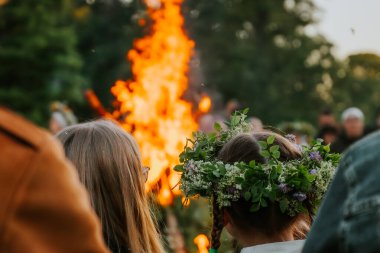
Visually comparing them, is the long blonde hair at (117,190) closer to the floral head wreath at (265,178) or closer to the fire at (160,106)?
the floral head wreath at (265,178)

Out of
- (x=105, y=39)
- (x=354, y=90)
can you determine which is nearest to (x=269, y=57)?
(x=354, y=90)

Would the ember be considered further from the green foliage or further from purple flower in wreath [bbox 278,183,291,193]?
the green foliage

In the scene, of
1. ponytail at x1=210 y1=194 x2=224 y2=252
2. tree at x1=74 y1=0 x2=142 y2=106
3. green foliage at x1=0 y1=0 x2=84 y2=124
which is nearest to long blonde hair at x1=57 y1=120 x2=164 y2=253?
ponytail at x1=210 y1=194 x2=224 y2=252

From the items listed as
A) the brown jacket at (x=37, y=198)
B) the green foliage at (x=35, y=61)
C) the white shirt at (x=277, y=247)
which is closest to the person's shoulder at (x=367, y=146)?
the brown jacket at (x=37, y=198)

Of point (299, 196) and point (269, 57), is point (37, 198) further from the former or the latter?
point (269, 57)

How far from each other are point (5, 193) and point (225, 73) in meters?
36.1

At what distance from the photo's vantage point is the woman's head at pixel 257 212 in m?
2.81

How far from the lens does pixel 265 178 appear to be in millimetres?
2896

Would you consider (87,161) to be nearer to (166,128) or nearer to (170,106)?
(166,128)

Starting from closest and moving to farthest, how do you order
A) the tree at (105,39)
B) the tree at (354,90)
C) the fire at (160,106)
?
the fire at (160,106), the tree at (105,39), the tree at (354,90)

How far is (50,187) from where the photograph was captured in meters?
1.28

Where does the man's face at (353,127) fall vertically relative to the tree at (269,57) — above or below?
below

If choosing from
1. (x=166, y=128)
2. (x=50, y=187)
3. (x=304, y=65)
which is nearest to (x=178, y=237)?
(x=166, y=128)

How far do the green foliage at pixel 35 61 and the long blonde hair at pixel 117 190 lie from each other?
95.8ft
